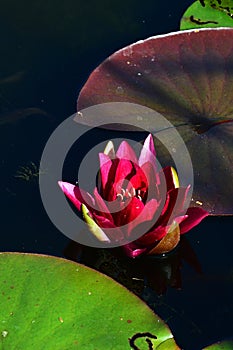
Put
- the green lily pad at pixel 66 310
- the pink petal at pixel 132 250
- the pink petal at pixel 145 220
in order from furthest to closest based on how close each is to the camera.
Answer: the pink petal at pixel 132 250 < the pink petal at pixel 145 220 < the green lily pad at pixel 66 310

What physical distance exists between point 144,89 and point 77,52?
0.45m

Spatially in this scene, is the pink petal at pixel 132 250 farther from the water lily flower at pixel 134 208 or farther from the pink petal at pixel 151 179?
the pink petal at pixel 151 179

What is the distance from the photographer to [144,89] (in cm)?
246

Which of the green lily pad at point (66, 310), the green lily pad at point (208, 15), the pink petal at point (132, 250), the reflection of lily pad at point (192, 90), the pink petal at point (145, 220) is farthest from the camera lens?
the green lily pad at point (208, 15)

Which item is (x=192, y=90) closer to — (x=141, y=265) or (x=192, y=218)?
(x=192, y=218)

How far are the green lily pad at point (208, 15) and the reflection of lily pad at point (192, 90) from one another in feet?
0.52

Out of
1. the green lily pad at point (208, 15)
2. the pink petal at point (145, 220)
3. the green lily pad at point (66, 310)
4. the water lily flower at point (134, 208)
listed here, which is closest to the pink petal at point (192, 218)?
the water lily flower at point (134, 208)

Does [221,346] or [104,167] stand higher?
[104,167]

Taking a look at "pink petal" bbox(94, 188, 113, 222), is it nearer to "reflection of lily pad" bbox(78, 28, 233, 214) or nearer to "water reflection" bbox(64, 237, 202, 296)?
"water reflection" bbox(64, 237, 202, 296)

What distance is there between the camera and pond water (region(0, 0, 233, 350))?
1987 millimetres

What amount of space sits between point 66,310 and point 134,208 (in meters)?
0.37

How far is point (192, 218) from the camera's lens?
6.73ft

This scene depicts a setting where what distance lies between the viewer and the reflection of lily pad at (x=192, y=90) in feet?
7.27

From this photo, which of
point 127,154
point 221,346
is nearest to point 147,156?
point 127,154
